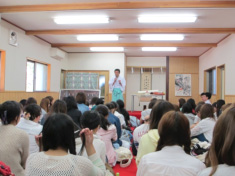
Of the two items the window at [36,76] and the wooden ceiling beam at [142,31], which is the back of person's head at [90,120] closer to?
the wooden ceiling beam at [142,31]

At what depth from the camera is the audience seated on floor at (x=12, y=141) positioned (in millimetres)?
1752

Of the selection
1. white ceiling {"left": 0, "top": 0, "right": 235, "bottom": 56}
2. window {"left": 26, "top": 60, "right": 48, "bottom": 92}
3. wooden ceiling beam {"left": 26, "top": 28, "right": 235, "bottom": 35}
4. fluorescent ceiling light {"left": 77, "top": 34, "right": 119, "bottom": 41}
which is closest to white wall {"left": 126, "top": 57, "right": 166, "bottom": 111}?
white ceiling {"left": 0, "top": 0, "right": 235, "bottom": 56}

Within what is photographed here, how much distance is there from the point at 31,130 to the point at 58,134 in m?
1.33

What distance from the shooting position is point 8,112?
6.21 ft

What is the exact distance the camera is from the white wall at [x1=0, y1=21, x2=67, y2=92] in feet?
18.7

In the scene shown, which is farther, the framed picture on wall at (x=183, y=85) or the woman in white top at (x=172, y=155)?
the framed picture on wall at (x=183, y=85)

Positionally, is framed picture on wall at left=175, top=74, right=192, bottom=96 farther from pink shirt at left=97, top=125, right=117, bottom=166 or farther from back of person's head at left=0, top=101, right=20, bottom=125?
back of person's head at left=0, top=101, right=20, bottom=125

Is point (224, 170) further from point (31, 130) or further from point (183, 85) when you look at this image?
point (183, 85)

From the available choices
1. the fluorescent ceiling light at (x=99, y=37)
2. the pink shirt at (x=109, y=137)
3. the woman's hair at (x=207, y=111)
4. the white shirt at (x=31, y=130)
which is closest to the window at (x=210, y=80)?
the fluorescent ceiling light at (x=99, y=37)

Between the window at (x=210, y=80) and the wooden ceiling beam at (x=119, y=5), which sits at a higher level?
the wooden ceiling beam at (x=119, y=5)

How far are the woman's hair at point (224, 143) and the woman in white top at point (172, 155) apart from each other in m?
0.28

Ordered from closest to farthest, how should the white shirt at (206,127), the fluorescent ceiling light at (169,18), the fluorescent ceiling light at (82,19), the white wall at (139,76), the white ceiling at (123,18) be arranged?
the white shirt at (206,127)
the white ceiling at (123,18)
the fluorescent ceiling light at (169,18)
the fluorescent ceiling light at (82,19)
the white wall at (139,76)

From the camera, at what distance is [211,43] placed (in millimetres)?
7844

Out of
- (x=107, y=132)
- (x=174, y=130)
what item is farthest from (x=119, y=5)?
(x=174, y=130)
